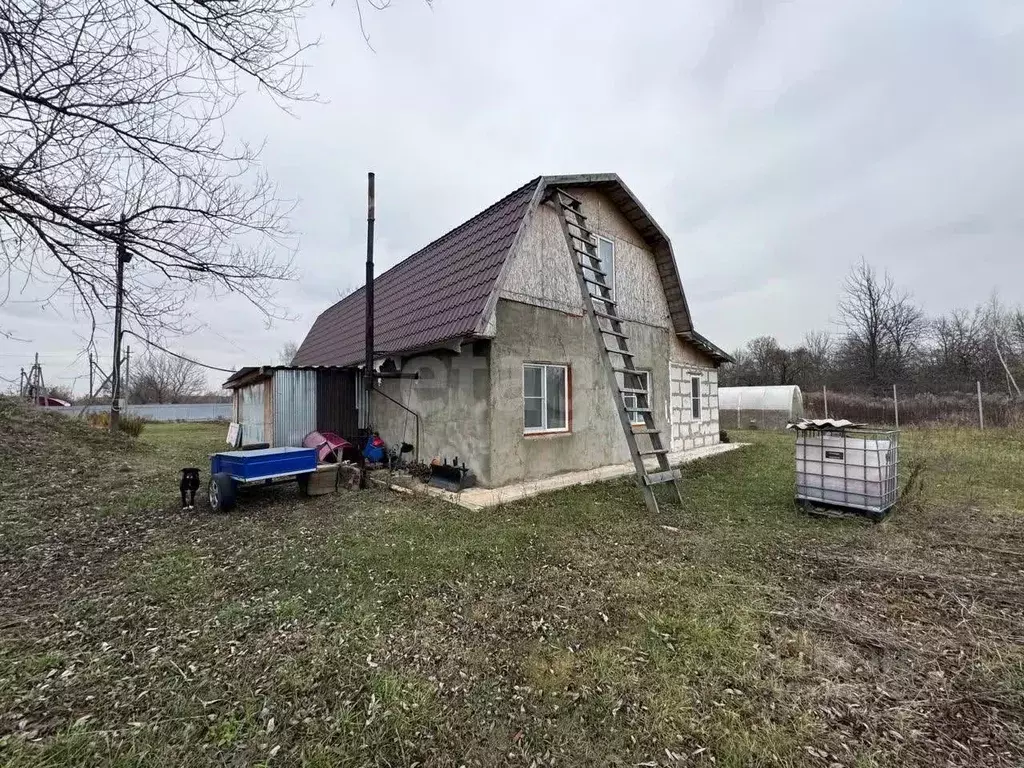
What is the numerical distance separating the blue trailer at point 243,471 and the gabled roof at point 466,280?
8.80 feet

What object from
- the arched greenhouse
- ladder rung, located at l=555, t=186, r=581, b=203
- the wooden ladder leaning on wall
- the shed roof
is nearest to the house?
ladder rung, located at l=555, t=186, r=581, b=203

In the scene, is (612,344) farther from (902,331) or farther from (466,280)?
(902,331)

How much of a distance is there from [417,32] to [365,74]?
0.87 metres

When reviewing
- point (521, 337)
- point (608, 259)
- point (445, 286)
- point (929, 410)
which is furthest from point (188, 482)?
point (929, 410)

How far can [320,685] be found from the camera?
2.49m

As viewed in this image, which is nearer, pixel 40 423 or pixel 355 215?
pixel 355 215

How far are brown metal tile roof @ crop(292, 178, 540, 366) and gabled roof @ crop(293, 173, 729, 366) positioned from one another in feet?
0.07

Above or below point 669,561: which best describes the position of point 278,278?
above

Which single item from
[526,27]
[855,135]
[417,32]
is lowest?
[417,32]

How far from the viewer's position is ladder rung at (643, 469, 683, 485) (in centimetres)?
621

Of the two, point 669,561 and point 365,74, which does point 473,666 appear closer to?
point 669,561

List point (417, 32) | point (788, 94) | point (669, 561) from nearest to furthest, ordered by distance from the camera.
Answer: point (417, 32), point (669, 561), point (788, 94)

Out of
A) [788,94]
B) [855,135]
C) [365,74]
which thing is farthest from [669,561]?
[855,135]

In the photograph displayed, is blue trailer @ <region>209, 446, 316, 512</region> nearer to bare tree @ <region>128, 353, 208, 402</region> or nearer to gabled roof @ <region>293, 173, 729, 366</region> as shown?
gabled roof @ <region>293, 173, 729, 366</region>
